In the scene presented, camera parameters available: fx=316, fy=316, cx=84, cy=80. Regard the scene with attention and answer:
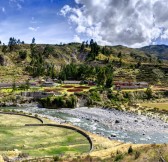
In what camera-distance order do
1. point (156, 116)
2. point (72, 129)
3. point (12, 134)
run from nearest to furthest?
point (12, 134)
point (72, 129)
point (156, 116)

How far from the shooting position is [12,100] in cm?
9900

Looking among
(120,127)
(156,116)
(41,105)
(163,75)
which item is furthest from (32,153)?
(163,75)

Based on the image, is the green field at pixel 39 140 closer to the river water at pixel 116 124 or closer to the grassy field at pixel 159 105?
the river water at pixel 116 124

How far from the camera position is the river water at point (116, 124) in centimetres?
5906

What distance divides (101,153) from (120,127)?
22252mm

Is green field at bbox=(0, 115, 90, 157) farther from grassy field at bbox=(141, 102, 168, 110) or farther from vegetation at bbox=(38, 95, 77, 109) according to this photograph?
grassy field at bbox=(141, 102, 168, 110)

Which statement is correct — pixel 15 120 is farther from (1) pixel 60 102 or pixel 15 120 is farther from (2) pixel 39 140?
(1) pixel 60 102

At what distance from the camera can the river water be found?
194ft

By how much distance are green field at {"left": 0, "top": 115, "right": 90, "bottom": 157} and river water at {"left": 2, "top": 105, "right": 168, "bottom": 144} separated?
24.2 ft

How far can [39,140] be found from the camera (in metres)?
52.9

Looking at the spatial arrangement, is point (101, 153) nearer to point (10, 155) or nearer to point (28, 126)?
point (10, 155)

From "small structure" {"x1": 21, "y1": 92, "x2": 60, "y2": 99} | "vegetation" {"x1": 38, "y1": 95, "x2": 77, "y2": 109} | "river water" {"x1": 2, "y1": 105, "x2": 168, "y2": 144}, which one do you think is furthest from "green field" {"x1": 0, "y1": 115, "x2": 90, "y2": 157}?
"small structure" {"x1": 21, "y1": 92, "x2": 60, "y2": 99}

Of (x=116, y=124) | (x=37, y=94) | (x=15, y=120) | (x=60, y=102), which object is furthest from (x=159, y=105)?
(x=15, y=120)

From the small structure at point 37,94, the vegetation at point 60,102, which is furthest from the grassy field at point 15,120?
the small structure at point 37,94
